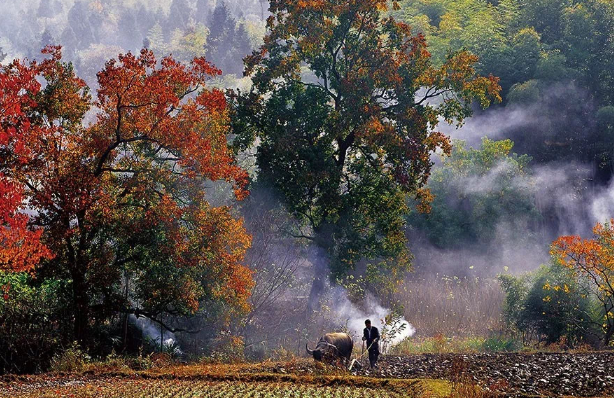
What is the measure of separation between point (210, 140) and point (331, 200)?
5.28 metres

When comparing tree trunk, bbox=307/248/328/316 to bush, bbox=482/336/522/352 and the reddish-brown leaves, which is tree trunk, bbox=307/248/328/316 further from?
bush, bbox=482/336/522/352

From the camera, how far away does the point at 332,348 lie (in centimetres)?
1677

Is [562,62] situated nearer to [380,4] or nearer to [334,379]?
[380,4]

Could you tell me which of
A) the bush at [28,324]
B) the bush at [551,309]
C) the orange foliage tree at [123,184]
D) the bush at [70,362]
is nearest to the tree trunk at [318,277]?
the orange foliage tree at [123,184]

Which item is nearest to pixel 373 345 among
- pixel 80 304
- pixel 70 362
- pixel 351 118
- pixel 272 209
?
pixel 70 362

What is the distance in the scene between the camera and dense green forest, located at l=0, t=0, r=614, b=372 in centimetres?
1764

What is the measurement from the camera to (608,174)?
41.3 m

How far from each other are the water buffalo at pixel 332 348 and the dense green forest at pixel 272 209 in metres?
3.59

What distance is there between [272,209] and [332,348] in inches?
349

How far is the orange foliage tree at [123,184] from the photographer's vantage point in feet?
56.4

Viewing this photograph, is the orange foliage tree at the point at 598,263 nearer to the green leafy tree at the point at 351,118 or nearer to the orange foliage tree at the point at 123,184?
the green leafy tree at the point at 351,118

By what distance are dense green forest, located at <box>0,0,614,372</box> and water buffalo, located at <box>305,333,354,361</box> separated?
3.59 meters

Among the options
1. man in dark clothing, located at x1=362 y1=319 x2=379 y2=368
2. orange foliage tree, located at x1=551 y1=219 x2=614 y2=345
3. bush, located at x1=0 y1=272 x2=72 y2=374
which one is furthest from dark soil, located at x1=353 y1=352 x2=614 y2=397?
bush, located at x1=0 y1=272 x2=72 y2=374

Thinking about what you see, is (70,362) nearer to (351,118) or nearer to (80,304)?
(80,304)
